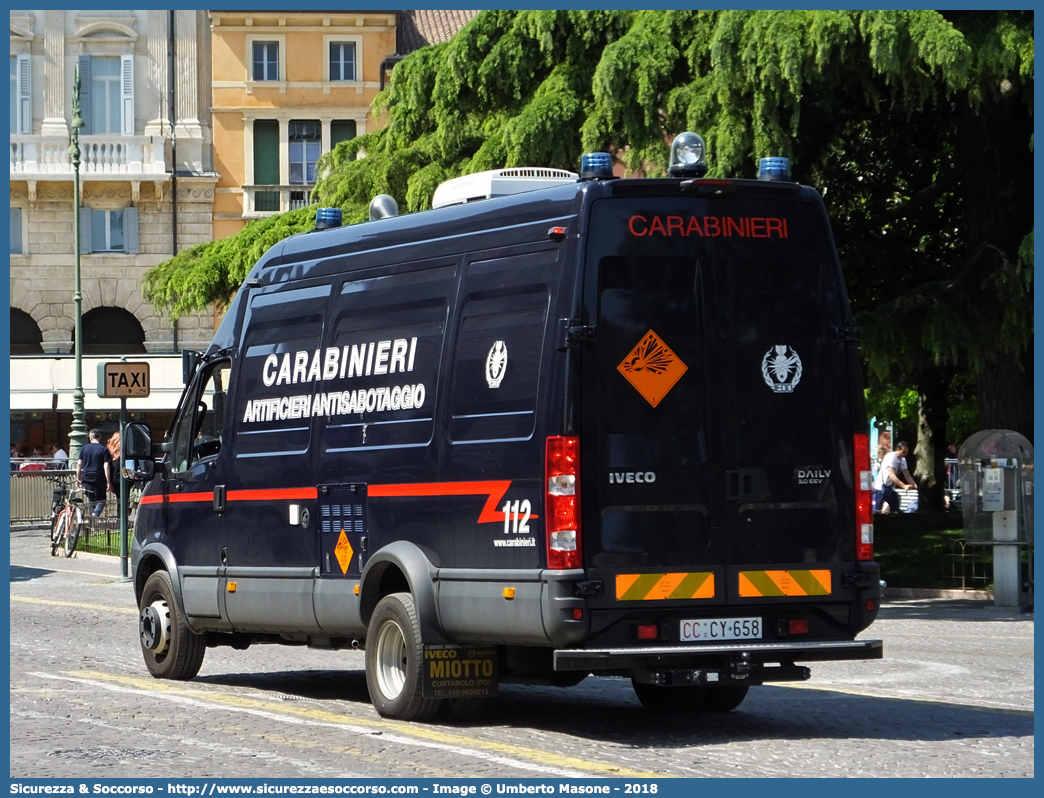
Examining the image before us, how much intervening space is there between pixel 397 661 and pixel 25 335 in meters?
42.4

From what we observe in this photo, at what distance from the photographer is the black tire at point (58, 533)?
92.9ft

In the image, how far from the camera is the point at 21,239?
163ft

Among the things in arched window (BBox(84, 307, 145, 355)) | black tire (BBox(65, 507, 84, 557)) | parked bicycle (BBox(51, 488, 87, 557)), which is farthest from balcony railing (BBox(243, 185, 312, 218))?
black tire (BBox(65, 507, 84, 557))

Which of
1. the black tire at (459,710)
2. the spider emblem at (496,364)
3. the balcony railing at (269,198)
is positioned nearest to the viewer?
the spider emblem at (496,364)

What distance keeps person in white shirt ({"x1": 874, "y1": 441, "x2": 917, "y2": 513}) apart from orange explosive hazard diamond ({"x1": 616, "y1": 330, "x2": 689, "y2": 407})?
26354 mm

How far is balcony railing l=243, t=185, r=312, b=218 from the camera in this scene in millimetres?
50500

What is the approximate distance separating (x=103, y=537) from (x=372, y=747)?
2128 centimetres

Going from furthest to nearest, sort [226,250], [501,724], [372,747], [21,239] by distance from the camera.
→ [21,239]
[226,250]
[501,724]
[372,747]

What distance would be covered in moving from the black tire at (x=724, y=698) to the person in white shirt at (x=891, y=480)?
81.6 feet

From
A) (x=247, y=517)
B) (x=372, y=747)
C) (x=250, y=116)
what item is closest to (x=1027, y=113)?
(x=247, y=517)

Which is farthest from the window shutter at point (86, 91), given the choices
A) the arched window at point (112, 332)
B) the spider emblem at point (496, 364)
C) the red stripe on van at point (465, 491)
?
the spider emblem at point (496, 364)

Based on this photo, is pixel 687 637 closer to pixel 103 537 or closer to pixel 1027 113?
pixel 1027 113

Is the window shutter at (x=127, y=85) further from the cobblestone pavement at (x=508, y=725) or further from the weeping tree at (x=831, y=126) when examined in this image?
the cobblestone pavement at (x=508, y=725)

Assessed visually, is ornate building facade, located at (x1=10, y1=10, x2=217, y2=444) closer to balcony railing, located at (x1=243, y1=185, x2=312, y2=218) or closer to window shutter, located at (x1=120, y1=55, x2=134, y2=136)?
window shutter, located at (x1=120, y1=55, x2=134, y2=136)
